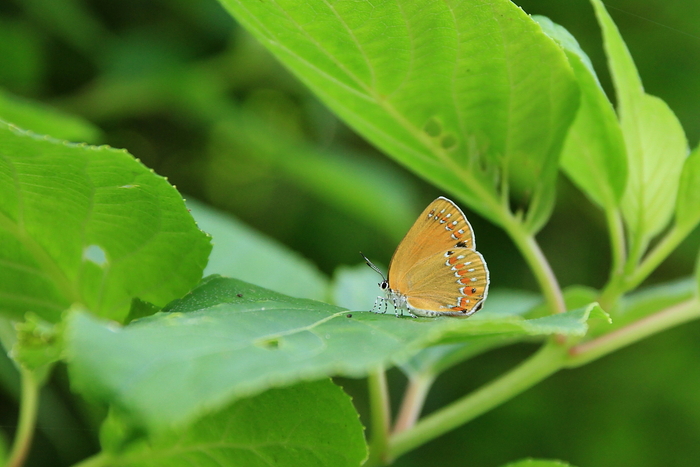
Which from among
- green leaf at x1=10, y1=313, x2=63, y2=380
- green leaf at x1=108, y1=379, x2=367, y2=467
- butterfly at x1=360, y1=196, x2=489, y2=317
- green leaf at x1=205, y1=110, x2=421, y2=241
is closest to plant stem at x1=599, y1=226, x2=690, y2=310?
butterfly at x1=360, y1=196, x2=489, y2=317

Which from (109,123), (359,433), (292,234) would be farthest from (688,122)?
(359,433)

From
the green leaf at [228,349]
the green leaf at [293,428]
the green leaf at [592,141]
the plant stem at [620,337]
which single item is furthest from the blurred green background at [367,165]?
the green leaf at [228,349]

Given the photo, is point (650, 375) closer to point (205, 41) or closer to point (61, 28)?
point (205, 41)

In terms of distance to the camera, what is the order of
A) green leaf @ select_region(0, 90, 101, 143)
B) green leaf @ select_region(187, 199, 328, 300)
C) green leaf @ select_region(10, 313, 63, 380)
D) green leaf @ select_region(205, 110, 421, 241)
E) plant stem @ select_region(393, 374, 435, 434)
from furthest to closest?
green leaf @ select_region(205, 110, 421, 241) → green leaf @ select_region(0, 90, 101, 143) → green leaf @ select_region(187, 199, 328, 300) → plant stem @ select_region(393, 374, 435, 434) → green leaf @ select_region(10, 313, 63, 380)


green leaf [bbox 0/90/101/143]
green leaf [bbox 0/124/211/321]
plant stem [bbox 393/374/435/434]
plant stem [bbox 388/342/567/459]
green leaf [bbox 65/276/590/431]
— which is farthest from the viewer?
green leaf [bbox 0/90/101/143]

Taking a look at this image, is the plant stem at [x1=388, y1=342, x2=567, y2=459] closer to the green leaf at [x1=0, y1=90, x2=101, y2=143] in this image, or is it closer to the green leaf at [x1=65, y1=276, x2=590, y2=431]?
the green leaf at [x1=65, y1=276, x2=590, y2=431]

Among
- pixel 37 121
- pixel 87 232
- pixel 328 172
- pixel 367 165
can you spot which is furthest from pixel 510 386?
pixel 367 165

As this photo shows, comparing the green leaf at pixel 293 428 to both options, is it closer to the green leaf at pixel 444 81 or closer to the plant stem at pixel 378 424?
the plant stem at pixel 378 424
